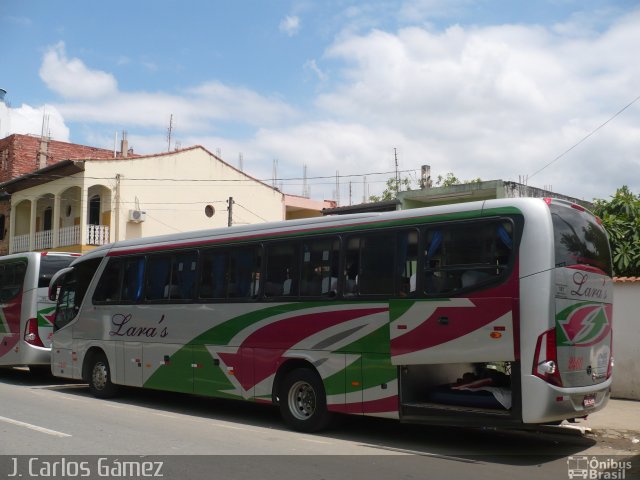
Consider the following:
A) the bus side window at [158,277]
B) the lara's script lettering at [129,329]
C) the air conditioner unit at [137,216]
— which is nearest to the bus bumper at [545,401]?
the lara's script lettering at [129,329]

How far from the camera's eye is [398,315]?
890 cm

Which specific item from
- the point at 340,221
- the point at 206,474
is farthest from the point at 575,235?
the point at 206,474

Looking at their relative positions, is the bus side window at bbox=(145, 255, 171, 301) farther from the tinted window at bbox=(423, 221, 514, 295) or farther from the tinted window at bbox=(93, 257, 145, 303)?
the tinted window at bbox=(423, 221, 514, 295)

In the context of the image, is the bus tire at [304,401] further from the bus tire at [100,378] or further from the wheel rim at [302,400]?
the bus tire at [100,378]

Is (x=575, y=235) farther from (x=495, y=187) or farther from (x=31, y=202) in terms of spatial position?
(x=31, y=202)

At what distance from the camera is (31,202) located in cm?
3516

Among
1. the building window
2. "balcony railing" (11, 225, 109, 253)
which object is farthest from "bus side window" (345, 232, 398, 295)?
the building window

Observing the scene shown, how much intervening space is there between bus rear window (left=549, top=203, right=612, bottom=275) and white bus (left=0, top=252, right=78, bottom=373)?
41.3ft

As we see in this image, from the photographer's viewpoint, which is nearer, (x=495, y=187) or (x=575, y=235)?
(x=575, y=235)

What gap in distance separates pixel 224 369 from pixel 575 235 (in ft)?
19.3

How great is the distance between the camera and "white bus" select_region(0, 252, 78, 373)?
16.2m

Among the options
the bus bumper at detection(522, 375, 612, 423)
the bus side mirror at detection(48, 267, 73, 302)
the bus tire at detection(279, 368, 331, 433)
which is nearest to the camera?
the bus bumper at detection(522, 375, 612, 423)

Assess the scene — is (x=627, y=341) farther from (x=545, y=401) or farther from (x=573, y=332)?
(x=545, y=401)

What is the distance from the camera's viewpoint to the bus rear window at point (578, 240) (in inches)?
320
